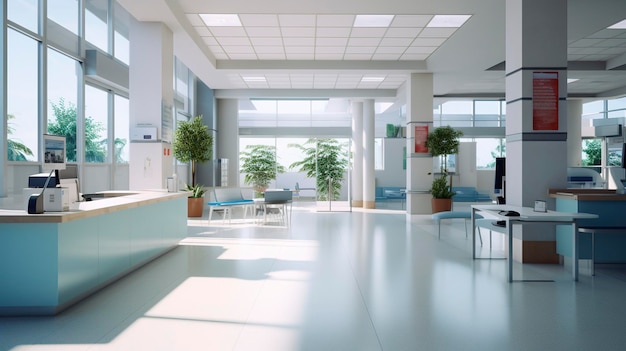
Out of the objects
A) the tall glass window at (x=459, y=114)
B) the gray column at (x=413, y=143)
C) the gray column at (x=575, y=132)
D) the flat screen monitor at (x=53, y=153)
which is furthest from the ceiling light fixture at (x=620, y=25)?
the tall glass window at (x=459, y=114)

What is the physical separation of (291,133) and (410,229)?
8976 millimetres

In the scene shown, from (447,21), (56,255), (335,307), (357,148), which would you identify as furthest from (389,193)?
(56,255)

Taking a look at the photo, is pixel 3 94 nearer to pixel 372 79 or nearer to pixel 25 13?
pixel 25 13

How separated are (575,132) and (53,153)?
691 inches

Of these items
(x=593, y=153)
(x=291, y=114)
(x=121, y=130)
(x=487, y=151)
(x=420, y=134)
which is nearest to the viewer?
(x=121, y=130)

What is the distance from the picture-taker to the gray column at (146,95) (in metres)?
8.35

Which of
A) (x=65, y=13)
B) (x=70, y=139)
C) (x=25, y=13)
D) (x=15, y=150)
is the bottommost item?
(x=15, y=150)

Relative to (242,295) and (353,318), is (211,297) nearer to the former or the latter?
(242,295)

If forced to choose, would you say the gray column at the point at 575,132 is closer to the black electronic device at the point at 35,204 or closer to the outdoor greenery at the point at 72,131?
the outdoor greenery at the point at 72,131

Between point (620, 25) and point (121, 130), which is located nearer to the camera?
point (620, 25)

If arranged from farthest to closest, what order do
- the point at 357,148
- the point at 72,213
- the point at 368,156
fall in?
the point at 357,148 → the point at 368,156 → the point at 72,213

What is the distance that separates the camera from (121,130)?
10430 mm

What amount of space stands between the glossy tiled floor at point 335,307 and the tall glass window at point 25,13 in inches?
158

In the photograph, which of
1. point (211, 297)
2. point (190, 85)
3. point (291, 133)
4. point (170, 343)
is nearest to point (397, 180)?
point (291, 133)
